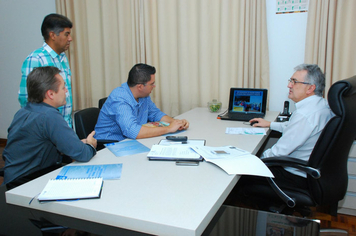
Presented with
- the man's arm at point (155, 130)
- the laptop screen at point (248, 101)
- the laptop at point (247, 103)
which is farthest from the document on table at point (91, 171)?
the laptop screen at point (248, 101)

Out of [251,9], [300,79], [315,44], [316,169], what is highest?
[251,9]

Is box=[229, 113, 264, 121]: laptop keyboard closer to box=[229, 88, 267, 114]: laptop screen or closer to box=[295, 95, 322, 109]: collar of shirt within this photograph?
box=[229, 88, 267, 114]: laptop screen

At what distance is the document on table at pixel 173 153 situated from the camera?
58.1 inches

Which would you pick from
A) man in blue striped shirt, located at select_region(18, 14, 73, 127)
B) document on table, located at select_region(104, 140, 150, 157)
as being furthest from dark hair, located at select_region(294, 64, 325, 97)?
man in blue striped shirt, located at select_region(18, 14, 73, 127)

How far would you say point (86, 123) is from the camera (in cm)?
230

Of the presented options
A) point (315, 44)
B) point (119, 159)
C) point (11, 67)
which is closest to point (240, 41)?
point (315, 44)

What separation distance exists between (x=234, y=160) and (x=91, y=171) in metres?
0.72

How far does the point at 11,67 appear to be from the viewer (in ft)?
14.5

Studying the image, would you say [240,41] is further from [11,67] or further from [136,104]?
[11,67]

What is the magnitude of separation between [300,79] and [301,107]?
0.23 m

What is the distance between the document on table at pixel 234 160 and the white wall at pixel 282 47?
5.38 feet

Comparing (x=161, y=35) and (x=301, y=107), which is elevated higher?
(x=161, y=35)

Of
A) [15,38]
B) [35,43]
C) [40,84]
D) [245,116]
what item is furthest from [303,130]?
[15,38]

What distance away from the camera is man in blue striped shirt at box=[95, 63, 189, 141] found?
200cm
